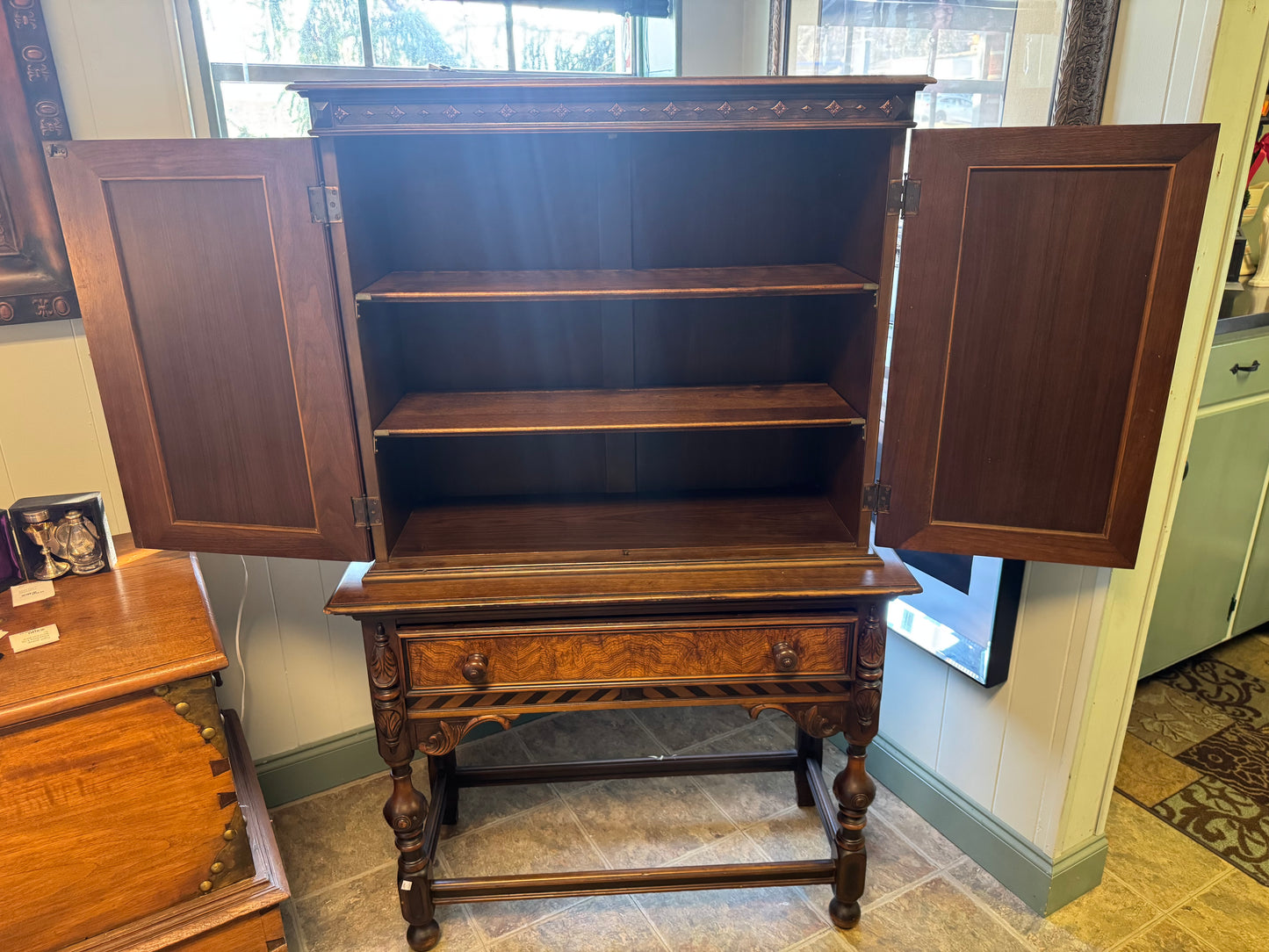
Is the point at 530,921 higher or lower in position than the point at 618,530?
lower

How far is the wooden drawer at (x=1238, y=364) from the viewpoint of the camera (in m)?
2.21

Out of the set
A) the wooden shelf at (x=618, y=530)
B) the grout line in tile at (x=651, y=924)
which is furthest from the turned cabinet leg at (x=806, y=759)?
the wooden shelf at (x=618, y=530)

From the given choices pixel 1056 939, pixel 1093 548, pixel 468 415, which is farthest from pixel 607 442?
pixel 1056 939

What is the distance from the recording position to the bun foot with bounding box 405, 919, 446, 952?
174 cm

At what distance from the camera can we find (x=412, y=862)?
1.67 meters

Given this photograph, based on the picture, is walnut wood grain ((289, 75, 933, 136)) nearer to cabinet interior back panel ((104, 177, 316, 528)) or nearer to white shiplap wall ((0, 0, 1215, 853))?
cabinet interior back panel ((104, 177, 316, 528))

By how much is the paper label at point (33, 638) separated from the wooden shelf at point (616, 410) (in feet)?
2.09

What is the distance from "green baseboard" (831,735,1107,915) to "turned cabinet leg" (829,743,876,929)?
0.37 meters

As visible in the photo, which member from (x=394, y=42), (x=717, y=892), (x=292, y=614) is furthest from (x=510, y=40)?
(x=717, y=892)

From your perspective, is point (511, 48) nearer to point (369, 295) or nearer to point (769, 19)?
point (769, 19)

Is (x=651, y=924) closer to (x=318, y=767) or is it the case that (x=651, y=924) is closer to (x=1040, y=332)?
(x=318, y=767)

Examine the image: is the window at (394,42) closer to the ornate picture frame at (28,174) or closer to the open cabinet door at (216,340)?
the ornate picture frame at (28,174)

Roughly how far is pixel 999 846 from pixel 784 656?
850 millimetres

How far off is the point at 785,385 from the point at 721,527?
1.16 feet
